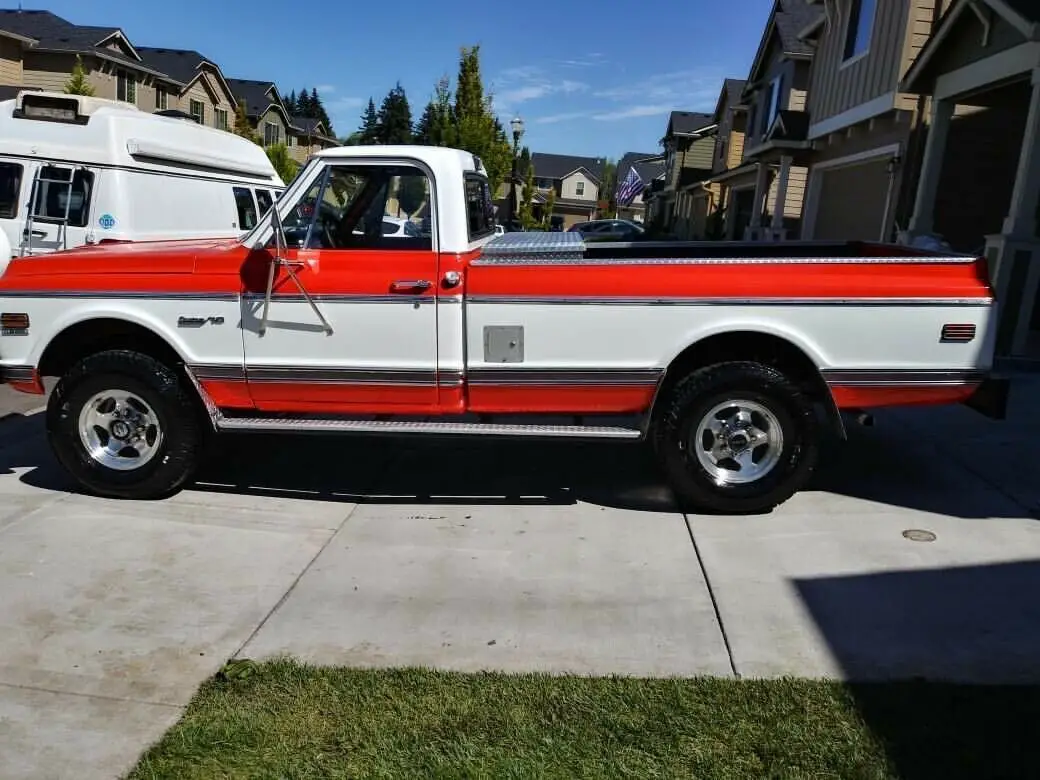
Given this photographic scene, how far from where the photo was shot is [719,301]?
15.6ft

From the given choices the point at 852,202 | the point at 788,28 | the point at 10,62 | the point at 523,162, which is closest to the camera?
the point at 852,202

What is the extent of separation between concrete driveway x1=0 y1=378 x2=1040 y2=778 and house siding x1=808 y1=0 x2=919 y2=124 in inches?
331

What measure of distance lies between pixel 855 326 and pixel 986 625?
5.64ft

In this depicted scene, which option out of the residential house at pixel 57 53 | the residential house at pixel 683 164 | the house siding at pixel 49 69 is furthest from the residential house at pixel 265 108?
the residential house at pixel 683 164

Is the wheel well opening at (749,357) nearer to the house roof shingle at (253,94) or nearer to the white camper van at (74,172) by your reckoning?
the white camper van at (74,172)

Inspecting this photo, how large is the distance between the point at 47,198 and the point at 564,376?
714cm

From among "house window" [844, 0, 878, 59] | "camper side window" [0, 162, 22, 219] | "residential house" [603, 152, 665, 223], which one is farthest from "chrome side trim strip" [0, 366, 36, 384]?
"residential house" [603, 152, 665, 223]

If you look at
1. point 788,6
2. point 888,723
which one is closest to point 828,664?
point 888,723

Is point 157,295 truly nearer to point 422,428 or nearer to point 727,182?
point 422,428

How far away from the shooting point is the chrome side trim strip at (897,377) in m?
4.82

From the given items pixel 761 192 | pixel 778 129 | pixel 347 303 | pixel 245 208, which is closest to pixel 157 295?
pixel 347 303

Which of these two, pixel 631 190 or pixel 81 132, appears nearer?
pixel 81 132

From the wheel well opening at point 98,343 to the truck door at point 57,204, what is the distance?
4508 mm

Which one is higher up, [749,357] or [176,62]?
[176,62]
